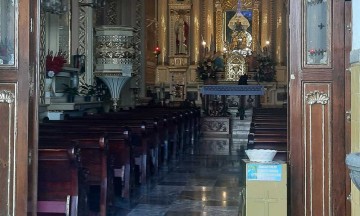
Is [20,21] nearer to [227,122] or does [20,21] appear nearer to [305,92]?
[305,92]

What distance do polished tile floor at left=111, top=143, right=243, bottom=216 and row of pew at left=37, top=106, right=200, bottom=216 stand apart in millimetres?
193

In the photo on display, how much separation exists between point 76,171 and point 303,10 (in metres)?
2.17

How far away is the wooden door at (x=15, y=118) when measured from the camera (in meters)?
4.57

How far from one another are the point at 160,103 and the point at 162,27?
332 centimetres

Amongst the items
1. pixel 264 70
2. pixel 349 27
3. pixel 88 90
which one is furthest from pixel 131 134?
pixel 264 70

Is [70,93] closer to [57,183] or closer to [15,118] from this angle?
[57,183]

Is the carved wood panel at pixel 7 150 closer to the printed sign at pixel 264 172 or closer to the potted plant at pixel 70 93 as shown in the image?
the printed sign at pixel 264 172

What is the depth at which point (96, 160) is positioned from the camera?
19.1 ft

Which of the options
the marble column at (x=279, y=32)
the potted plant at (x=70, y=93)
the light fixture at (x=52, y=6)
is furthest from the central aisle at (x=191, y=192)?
the marble column at (x=279, y=32)

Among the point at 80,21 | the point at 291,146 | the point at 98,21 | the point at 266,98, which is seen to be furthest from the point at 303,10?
the point at 266,98

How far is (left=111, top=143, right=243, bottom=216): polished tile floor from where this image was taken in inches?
257

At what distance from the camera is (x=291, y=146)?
4594mm

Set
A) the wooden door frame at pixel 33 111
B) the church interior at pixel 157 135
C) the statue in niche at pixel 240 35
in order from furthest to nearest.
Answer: the statue in niche at pixel 240 35 < the wooden door frame at pixel 33 111 < the church interior at pixel 157 135

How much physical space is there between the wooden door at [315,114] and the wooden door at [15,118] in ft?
6.61
